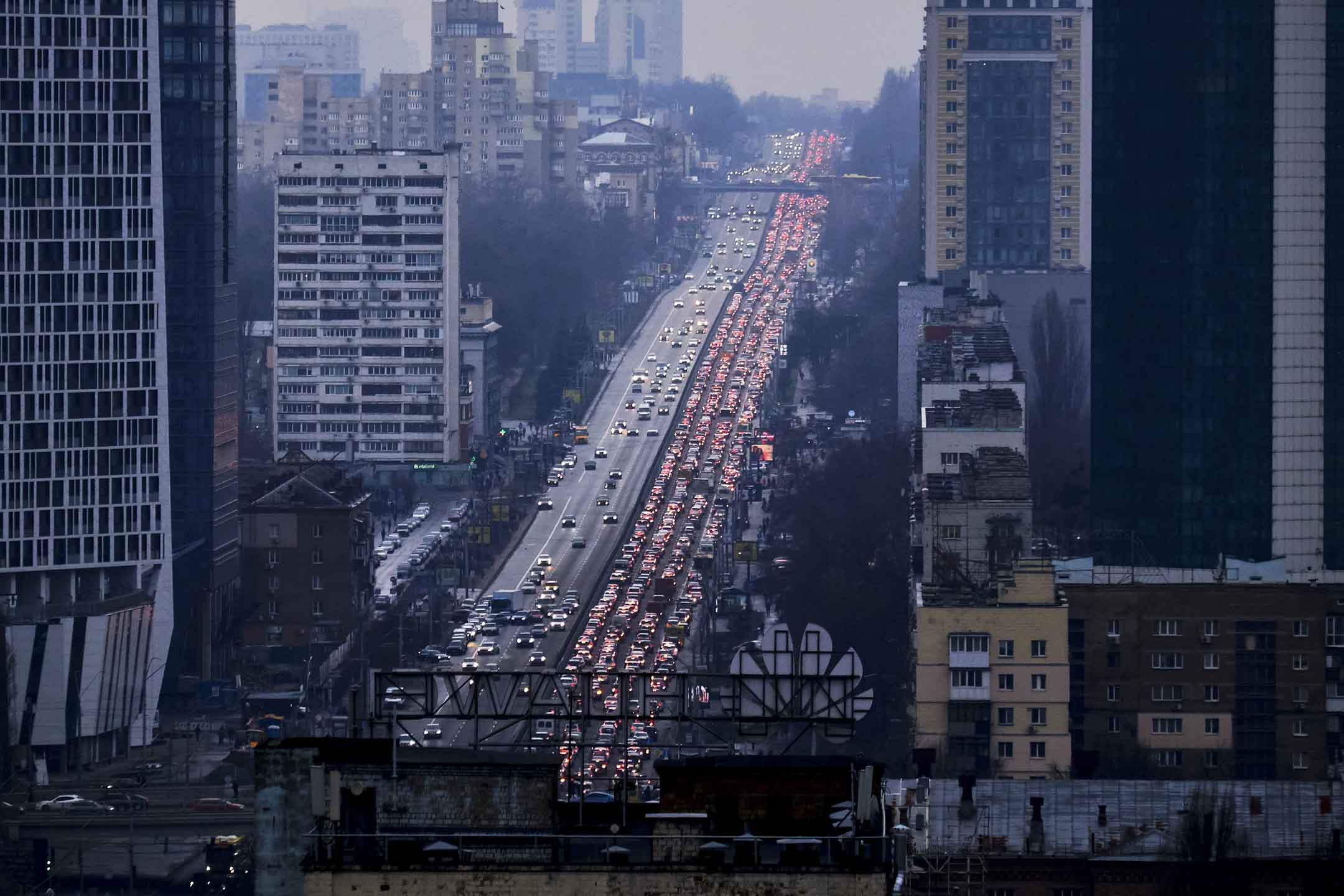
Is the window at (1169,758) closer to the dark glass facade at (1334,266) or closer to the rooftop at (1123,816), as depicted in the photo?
the dark glass facade at (1334,266)

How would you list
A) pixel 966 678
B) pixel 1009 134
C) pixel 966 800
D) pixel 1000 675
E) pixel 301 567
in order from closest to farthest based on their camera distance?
pixel 966 800
pixel 966 678
pixel 1000 675
pixel 301 567
pixel 1009 134

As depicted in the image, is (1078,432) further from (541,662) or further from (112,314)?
(112,314)

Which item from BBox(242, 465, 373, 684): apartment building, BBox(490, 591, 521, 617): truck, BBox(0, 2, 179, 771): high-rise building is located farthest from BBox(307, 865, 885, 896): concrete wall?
BBox(490, 591, 521, 617): truck

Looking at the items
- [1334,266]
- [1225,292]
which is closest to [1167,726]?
[1225,292]

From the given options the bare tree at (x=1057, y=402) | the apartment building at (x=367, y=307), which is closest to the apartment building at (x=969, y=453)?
the bare tree at (x=1057, y=402)

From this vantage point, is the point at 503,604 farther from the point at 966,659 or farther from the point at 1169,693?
the point at 966,659

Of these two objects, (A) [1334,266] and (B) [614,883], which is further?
(A) [1334,266]

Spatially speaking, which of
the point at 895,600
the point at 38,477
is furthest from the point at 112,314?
the point at 895,600
